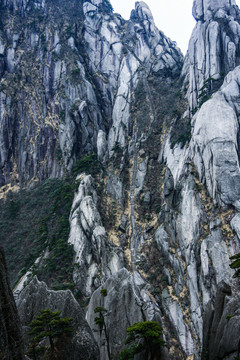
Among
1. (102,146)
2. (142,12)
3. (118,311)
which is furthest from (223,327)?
(142,12)

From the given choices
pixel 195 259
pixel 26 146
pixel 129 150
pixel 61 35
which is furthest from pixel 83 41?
pixel 195 259

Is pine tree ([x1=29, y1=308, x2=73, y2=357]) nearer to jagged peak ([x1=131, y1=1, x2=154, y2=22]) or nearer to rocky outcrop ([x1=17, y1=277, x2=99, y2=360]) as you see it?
rocky outcrop ([x1=17, y1=277, x2=99, y2=360])

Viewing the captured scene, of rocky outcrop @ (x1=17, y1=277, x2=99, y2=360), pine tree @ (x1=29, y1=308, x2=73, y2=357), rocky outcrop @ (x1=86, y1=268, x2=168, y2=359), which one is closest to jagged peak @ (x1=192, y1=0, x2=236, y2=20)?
rocky outcrop @ (x1=86, y1=268, x2=168, y2=359)

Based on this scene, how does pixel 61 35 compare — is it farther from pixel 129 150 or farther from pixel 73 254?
pixel 73 254

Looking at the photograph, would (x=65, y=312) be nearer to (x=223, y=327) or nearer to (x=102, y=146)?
(x=223, y=327)

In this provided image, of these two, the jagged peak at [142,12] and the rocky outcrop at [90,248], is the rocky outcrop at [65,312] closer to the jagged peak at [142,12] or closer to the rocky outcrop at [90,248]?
the rocky outcrop at [90,248]

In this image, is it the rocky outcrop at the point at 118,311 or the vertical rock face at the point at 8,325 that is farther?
the rocky outcrop at the point at 118,311

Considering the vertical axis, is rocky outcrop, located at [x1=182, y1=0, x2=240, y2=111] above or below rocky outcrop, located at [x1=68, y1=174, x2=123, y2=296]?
above

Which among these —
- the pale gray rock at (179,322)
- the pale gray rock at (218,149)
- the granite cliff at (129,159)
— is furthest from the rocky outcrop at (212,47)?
the pale gray rock at (179,322)
